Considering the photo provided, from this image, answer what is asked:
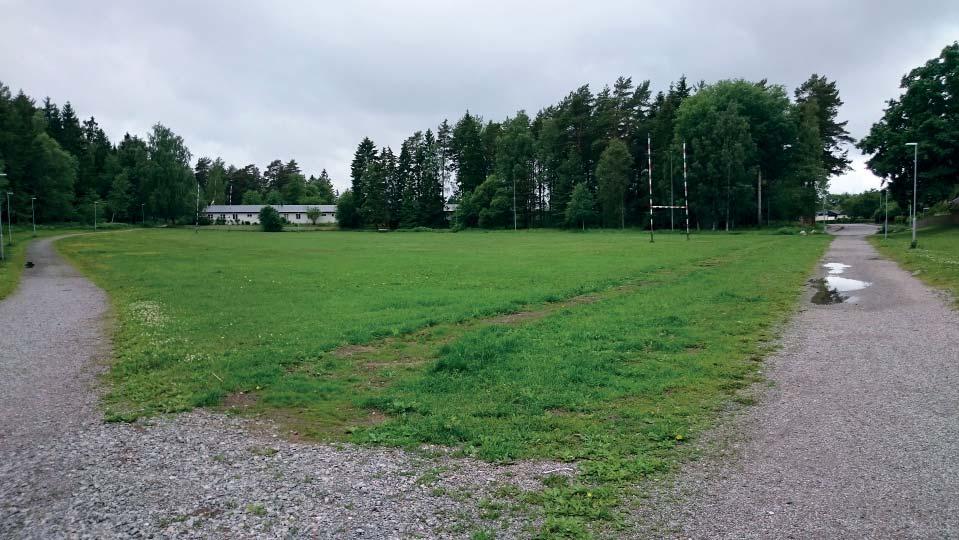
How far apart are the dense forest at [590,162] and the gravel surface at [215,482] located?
199ft

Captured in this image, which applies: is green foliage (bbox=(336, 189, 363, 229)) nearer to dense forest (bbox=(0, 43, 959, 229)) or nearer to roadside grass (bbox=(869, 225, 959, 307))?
dense forest (bbox=(0, 43, 959, 229))

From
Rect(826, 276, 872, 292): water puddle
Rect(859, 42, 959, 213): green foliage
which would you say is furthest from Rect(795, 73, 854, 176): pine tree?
Rect(826, 276, 872, 292): water puddle

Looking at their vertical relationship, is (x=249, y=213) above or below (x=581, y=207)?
Answer: above

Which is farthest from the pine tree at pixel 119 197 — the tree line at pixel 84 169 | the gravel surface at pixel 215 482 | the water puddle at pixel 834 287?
the gravel surface at pixel 215 482

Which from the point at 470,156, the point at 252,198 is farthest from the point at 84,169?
the point at 470,156

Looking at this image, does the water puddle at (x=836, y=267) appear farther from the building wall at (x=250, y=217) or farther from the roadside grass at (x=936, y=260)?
the building wall at (x=250, y=217)

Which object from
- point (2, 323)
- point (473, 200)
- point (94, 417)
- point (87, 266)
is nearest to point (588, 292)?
point (94, 417)

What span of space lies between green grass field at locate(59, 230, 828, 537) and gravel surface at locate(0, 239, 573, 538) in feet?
1.59

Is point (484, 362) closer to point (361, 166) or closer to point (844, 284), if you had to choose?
point (844, 284)

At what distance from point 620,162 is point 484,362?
85.6 meters

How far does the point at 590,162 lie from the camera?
106 meters

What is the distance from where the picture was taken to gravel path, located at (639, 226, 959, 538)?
4.48 m

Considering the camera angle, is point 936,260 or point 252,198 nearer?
point 936,260

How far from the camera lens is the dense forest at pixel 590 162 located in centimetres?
5525
